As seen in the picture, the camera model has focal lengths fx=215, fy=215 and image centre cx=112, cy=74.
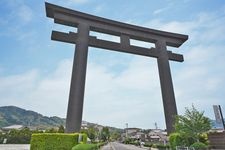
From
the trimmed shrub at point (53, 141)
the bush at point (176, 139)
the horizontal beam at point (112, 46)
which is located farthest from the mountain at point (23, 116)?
the bush at point (176, 139)

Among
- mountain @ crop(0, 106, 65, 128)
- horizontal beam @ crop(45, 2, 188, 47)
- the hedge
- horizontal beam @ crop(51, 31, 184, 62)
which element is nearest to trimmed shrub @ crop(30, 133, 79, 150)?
the hedge

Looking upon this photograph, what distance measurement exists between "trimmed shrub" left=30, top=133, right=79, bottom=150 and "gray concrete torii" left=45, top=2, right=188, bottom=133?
48 centimetres

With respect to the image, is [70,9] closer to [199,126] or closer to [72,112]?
[72,112]

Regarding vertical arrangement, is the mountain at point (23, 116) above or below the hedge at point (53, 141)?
above

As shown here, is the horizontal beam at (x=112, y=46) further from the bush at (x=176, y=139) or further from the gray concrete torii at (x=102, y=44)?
the bush at (x=176, y=139)

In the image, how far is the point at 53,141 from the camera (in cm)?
1318

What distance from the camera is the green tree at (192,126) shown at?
15.3 meters

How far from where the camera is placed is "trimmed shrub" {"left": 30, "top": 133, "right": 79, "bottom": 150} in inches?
503

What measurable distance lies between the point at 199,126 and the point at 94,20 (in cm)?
1094

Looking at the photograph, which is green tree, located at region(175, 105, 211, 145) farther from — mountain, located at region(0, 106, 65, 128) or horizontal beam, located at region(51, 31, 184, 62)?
mountain, located at region(0, 106, 65, 128)

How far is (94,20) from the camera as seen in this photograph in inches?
641

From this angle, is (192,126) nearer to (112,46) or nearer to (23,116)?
(112,46)

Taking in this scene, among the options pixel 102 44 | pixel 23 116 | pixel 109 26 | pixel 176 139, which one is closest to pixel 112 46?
pixel 102 44

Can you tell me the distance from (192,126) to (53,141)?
9668 mm
